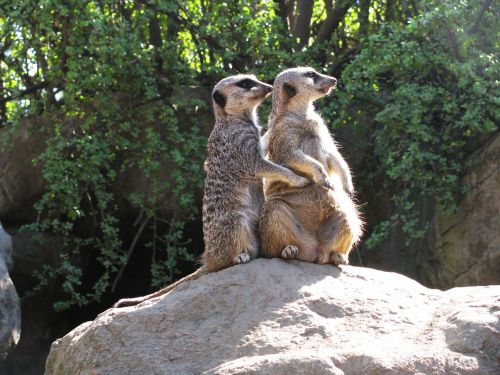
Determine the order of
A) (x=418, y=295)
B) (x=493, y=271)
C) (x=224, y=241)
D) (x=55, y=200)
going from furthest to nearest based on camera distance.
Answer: (x=55, y=200), (x=493, y=271), (x=224, y=241), (x=418, y=295)

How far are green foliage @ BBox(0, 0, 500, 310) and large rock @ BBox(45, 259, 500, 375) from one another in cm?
270

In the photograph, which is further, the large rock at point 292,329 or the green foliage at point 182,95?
the green foliage at point 182,95

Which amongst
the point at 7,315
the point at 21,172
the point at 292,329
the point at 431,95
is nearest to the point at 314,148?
the point at 292,329

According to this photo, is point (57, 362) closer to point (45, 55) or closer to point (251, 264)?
point (251, 264)

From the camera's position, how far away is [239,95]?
508 cm

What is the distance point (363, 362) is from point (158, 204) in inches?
181

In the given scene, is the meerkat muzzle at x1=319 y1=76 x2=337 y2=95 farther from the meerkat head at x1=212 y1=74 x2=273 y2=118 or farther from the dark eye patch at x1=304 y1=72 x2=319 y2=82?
the meerkat head at x1=212 y1=74 x2=273 y2=118

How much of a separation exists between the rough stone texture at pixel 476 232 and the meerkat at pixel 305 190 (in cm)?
221

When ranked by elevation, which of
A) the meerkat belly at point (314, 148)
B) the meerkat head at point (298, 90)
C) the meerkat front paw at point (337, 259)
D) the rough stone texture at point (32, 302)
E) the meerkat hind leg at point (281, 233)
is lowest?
the rough stone texture at point (32, 302)

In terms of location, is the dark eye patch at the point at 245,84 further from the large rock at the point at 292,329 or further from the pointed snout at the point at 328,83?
the large rock at the point at 292,329

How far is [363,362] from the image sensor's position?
3557 millimetres

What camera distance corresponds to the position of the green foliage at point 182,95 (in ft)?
22.9

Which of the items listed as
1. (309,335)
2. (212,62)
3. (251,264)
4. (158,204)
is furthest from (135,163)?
(309,335)

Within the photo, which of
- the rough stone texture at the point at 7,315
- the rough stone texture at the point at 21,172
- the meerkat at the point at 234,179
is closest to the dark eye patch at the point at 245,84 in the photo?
the meerkat at the point at 234,179
